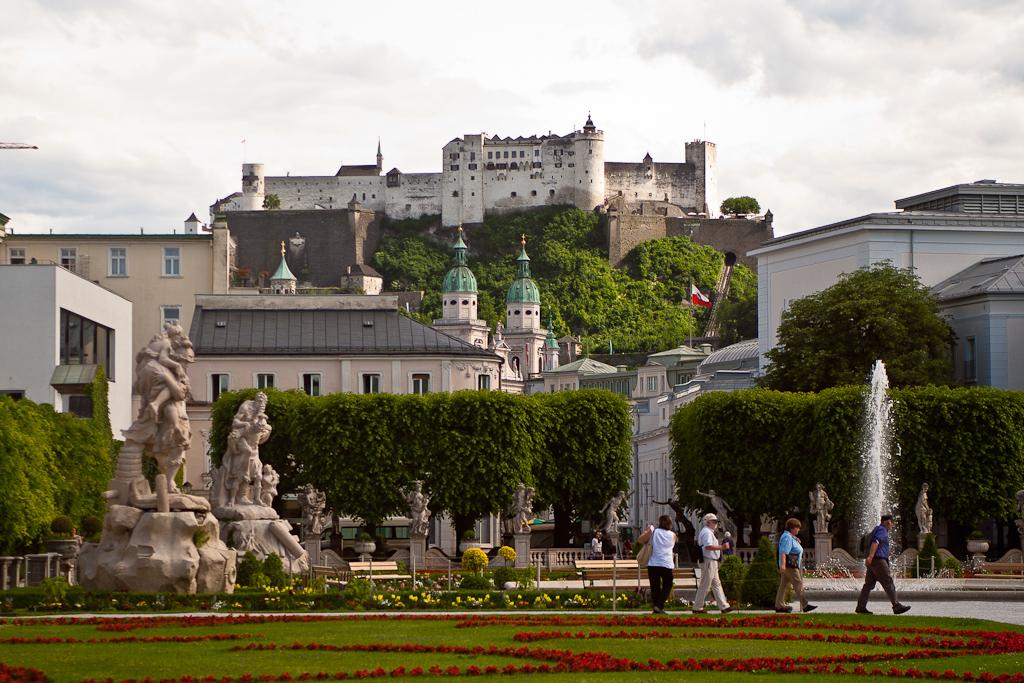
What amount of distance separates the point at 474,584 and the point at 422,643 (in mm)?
11553

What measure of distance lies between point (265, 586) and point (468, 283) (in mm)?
163316

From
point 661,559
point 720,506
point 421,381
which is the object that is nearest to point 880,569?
point 661,559

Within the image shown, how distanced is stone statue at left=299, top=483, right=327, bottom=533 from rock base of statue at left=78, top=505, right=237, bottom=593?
24.0 metres

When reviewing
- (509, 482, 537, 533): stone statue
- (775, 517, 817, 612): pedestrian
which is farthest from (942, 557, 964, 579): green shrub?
(775, 517, 817, 612): pedestrian

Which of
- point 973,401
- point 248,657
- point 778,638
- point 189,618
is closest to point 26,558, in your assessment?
point 189,618

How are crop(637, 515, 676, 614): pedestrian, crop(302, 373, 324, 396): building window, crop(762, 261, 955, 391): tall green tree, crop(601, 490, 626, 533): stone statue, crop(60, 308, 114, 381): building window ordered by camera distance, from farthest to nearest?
crop(302, 373, 324, 396): building window, crop(60, 308, 114, 381): building window, crop(762, 261, 955, 391): tall green tree, crop(601, 490, 626, 533): stone statue, crop(637, 515, 676, 614): pedestrian

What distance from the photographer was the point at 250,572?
104 ft

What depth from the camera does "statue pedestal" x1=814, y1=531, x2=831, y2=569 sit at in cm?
4825


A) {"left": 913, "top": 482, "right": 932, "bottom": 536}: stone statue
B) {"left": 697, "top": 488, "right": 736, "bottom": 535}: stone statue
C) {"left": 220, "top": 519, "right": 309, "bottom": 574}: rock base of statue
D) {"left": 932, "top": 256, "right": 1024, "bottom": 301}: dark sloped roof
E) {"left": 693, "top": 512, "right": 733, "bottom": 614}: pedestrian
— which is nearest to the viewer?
{"left": 693, "top": 512, "right": 733, "bottom": 614}: pedestrian

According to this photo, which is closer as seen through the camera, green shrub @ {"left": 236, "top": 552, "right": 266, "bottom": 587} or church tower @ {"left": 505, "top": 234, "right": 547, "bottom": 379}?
green shrub @ {"left": 236, "top": 552, "right": 266, "bottom": 587}

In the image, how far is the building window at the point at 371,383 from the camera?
7656cm

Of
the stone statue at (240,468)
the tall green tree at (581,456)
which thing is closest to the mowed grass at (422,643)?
the stone statue at (240,468)

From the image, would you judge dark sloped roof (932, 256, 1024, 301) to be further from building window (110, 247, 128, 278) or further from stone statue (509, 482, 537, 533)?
building window (110, 247, 128, 278)

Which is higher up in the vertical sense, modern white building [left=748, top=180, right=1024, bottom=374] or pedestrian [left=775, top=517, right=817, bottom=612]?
modern white building [left=748, top=180, right=1024, bottom=374]
